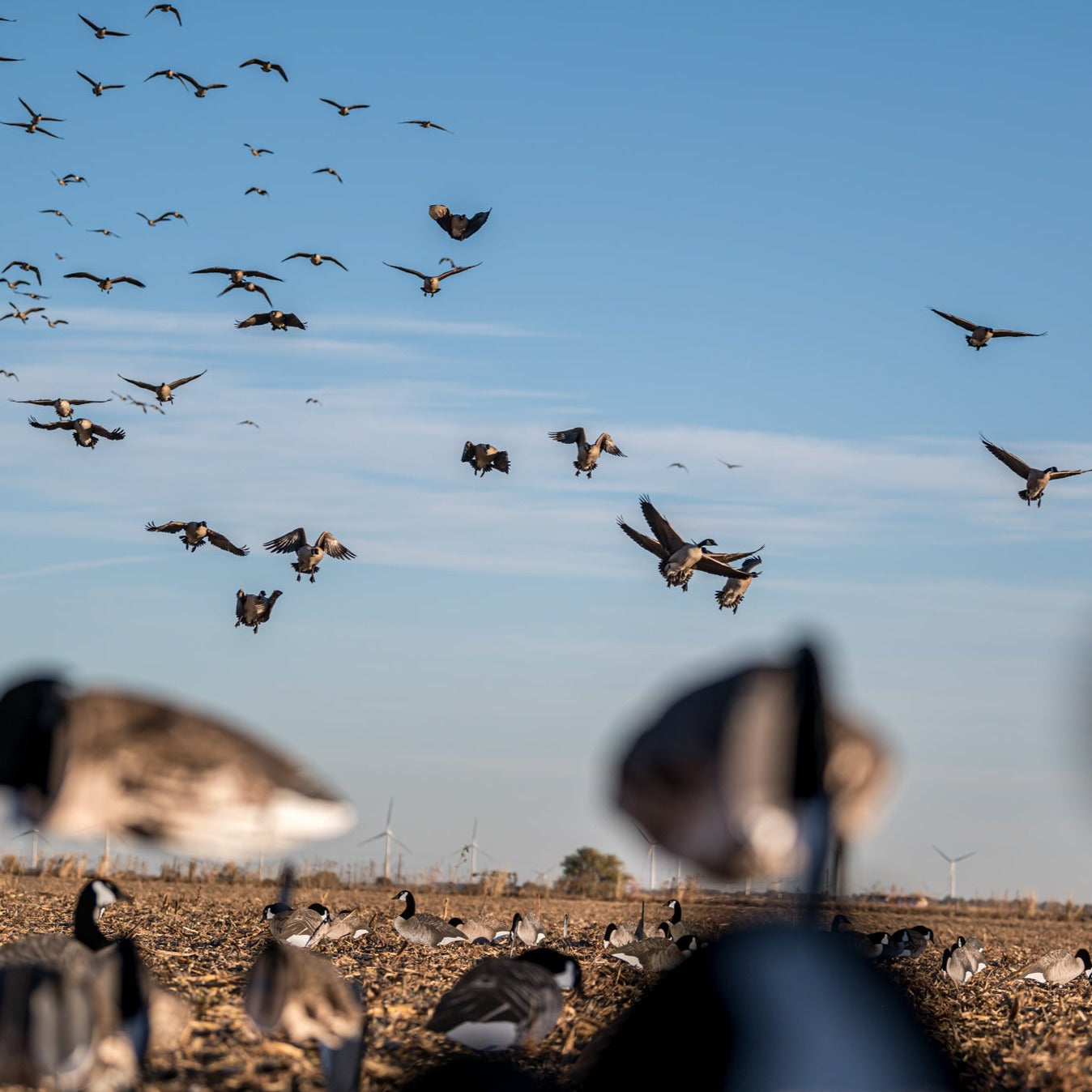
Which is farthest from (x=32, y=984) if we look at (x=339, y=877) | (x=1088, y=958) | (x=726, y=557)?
(x=339, y=877)

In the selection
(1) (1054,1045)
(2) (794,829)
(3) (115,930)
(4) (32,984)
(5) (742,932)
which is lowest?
(3) (115,930)

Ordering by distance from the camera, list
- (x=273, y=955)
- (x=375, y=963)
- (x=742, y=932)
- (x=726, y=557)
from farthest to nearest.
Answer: (x=726, y=557) < (x=375, y=963) < (x=273, y=955) < (x=742, y=932)

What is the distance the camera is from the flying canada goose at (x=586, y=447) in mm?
32812

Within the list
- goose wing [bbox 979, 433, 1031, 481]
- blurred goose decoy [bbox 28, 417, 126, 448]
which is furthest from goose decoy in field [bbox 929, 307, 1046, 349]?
blurred goose decoy [bbox 28, 417, 126, 448]

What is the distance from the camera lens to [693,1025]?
12.1ft

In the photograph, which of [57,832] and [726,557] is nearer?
[57,832]

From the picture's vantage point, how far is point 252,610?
102 ft

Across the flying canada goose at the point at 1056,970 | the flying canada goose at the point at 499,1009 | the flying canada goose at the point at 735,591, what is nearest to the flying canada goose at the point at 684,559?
the flying canada goose at the point at 735,591

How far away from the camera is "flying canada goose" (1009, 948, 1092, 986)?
17875 mm

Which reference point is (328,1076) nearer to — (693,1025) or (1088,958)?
(693,1025)

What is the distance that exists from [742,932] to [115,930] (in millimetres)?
13222

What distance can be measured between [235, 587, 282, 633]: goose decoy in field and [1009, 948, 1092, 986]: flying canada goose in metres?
17.7

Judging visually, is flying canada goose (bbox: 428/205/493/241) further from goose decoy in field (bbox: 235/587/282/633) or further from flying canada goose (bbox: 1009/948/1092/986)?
flying canada goose (bbox: 1009/948/1092/986)

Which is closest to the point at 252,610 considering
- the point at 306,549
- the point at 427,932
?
the point at 306,549
